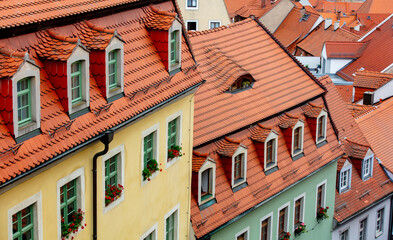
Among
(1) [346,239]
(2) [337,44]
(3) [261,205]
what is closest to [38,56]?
(3) [261,205]

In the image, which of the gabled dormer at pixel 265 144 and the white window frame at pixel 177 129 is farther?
the gabled dormer at pixel 265 144

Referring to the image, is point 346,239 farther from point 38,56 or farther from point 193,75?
point 38,56

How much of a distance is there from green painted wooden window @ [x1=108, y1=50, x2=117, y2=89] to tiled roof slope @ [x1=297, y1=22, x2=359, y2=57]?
69.0 meters

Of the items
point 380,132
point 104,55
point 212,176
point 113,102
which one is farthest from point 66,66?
point 380,132

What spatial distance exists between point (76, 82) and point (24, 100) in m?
2.32

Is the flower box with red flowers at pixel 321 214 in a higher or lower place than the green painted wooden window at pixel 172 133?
lower

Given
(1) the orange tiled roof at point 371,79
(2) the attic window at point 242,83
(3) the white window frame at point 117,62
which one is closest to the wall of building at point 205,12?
(1) the orange tiled roof at point 371,79

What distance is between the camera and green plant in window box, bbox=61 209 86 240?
19953 millimetres

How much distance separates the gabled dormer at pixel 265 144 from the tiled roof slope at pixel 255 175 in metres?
0.15

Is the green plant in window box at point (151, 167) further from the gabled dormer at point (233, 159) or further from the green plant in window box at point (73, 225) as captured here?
the gabled dormer at point (233, 159)

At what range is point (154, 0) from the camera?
25094 millimetres

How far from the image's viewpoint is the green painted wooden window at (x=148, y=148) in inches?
963

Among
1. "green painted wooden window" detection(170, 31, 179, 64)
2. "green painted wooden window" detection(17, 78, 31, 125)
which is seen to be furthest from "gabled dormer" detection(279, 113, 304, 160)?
"green painted wooden window" detection(17, 78, 31, 125)

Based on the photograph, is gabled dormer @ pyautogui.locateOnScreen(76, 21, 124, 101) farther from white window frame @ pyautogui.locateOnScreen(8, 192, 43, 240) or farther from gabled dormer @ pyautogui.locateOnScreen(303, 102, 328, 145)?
gabled dormer @ pyautogui.locateOnScreen(303, 102, 328, 145)
